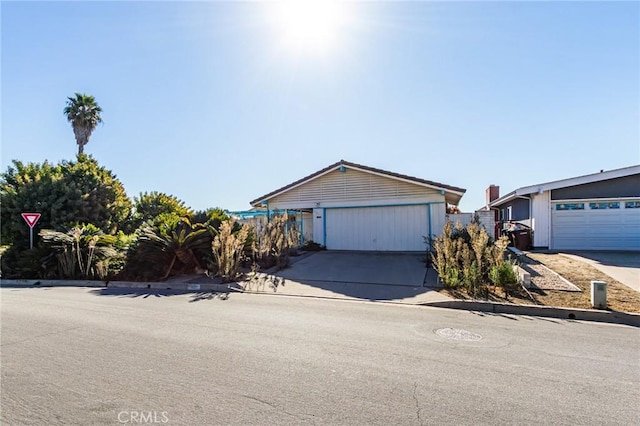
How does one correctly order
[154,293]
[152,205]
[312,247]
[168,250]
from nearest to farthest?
[154,293]
[168,250]
[312,247]
[152,205]

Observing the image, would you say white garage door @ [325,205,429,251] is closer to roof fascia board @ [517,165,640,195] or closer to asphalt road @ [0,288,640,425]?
roof fascia board @ [517,165,640,195]

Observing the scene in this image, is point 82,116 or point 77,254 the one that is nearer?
point 77,254

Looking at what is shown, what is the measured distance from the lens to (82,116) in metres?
28.0

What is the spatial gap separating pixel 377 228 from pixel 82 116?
2661cm

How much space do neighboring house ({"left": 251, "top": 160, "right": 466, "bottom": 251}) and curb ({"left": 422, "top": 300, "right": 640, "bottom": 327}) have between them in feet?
28.4

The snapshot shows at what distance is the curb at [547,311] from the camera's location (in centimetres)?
621

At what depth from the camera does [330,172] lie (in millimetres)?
17719

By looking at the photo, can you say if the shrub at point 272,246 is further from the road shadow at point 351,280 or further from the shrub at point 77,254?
the shrub at point 77,254

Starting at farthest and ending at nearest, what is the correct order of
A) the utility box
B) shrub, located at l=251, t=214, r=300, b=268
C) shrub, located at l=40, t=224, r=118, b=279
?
shrub, located at l=251, t=214, r=300, b=268
shrub, located at l=40, t=224, r=118, b=279
the utility box

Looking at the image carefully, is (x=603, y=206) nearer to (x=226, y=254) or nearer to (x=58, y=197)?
(x=226, y=254)

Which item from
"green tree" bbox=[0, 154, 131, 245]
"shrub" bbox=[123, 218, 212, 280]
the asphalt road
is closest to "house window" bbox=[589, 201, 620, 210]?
the asphalt road

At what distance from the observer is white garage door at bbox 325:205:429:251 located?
16.0 meters

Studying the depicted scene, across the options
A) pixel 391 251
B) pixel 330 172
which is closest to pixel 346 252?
pixel 391 251

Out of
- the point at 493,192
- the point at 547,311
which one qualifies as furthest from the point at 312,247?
the point at 493,192
